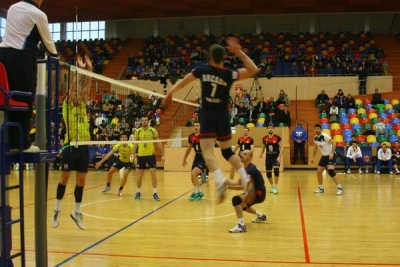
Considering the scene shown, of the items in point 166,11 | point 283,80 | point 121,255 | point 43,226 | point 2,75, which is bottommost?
point 121,255

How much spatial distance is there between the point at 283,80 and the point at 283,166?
7.91 metres

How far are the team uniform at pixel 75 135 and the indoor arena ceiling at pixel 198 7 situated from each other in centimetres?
2569

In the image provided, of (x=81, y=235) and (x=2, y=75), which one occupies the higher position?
(x=2, y=75)

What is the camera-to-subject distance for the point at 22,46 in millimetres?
4805

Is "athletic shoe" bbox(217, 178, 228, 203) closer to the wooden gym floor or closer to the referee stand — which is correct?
the wooden gym floor

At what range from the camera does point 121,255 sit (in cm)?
700

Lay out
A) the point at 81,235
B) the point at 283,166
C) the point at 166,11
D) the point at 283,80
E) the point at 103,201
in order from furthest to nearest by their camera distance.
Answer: the point at 166,11, the point at 283,80, the point at 283,166, the point at 103,201, the point at 81,235

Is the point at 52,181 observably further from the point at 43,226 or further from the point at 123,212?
the point at 43,226

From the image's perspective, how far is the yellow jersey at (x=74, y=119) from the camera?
820 cm

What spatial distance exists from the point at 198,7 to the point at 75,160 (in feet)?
90.0

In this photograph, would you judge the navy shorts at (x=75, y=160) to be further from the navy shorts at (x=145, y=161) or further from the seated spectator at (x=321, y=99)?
the seated spectator at (x=321, y=99)

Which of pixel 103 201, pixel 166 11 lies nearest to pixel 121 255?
pixel 103 201

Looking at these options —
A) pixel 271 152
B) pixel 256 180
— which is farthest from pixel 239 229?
pixel 271 152

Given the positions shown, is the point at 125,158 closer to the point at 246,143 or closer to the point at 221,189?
the point at 246,143
